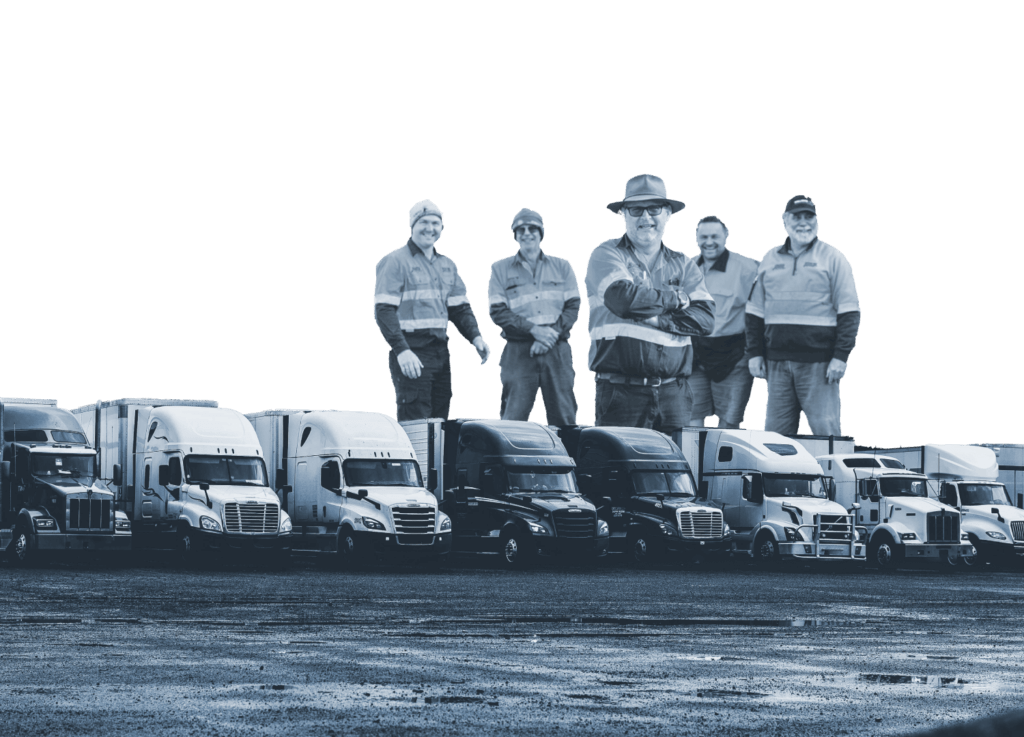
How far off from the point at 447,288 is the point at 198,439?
5433 mm

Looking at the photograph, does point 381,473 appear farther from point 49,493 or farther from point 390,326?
point 49,493

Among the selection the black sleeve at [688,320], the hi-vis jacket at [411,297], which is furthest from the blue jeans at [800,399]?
the hi-vis jacket at [411,297]

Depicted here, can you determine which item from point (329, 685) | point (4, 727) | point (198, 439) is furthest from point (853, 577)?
point (4, 727)

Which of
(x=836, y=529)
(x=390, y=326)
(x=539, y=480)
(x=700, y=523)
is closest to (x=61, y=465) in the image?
(x=390, y=326)

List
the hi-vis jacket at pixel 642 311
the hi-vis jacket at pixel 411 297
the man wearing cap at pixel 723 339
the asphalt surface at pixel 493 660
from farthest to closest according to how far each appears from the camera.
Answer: the man wearing cap at pixel 723 339 < the hi-vis jacket at pixel 411 297 < the hi-vis jacket at pixel 642 311 < the asphalt surface at pixel 493 660

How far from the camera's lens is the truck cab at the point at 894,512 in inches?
1315

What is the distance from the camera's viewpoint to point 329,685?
954cm

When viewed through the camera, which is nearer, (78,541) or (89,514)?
(78,541)

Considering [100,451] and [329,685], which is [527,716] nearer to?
[329,685]

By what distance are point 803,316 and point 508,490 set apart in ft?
23.8

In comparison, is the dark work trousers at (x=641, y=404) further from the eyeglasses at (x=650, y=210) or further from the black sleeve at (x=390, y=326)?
the black sleeve at (x=390, y=326)

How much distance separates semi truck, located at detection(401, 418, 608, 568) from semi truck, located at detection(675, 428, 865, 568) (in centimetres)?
368

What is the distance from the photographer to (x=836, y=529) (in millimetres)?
32844

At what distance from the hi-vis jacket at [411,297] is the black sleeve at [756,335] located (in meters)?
6.60
